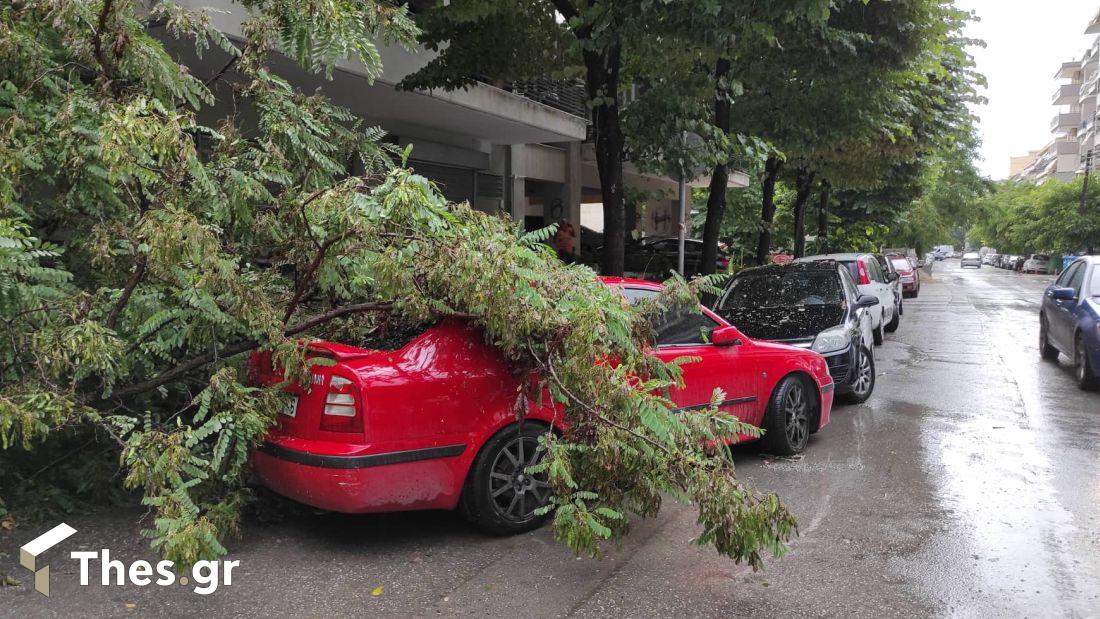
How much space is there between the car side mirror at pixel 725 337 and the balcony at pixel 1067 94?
363 feet

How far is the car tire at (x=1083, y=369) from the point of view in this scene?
32.2 feet

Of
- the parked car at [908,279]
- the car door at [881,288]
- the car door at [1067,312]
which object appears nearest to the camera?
the car door at [1067,312]

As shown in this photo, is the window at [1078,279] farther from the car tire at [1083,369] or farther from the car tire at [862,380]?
the car tire at [862,380]

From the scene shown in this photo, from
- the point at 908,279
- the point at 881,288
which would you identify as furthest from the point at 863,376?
the point at 908,279

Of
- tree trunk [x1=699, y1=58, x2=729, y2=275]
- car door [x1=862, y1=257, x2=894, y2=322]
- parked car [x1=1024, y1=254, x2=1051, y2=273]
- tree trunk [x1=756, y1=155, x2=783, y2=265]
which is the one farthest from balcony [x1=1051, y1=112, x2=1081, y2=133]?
tree trunk [x1=699, y1=58, x2=729, y2=275]

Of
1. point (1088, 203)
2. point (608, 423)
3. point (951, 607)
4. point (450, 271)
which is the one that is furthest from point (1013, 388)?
point (1088, 203)

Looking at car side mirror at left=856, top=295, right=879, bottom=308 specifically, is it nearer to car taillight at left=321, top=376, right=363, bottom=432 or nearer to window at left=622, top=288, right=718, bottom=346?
window at left=622, top=288, right=718, bottom=346

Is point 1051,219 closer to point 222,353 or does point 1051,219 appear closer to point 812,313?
point 812,313

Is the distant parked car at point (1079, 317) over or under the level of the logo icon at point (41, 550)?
over

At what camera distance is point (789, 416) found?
268 inches

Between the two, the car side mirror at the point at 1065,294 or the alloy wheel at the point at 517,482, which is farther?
the car side mirror at the point at 1065,294

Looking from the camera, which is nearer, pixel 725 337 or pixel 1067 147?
pixel 725 337

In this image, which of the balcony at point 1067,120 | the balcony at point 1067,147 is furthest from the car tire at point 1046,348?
the balcony at point 1067,120

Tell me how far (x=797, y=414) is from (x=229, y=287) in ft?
15.0
